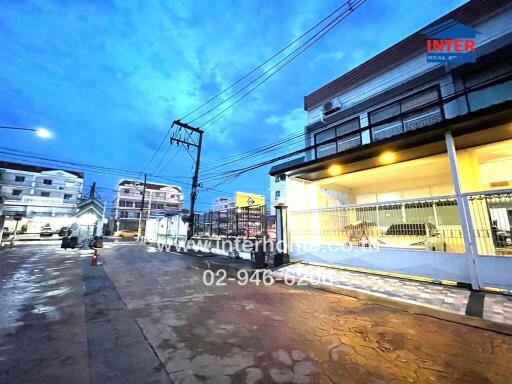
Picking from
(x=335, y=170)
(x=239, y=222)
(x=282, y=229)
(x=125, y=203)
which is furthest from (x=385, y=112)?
(x=125, y=203)

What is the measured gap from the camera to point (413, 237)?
6188 millimetres

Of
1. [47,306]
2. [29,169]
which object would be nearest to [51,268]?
[47,306]

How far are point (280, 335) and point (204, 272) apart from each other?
536 cm

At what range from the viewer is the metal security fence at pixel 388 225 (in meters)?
5.72

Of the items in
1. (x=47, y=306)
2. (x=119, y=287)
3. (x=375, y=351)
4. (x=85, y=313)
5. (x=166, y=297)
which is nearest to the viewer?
(x=375, y=351)

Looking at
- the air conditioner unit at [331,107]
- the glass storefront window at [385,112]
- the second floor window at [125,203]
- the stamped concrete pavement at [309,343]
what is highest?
the air conditioner unit at [331,107]

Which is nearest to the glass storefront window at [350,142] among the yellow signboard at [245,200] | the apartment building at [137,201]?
the yellow signboard at [245,200]

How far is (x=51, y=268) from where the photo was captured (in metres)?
7.96

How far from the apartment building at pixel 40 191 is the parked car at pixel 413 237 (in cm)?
3596

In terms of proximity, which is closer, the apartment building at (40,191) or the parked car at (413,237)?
the parked car at (413,237)

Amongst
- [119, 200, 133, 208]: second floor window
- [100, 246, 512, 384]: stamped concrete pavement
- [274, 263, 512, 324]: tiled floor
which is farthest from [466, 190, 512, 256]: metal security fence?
[119, 200, 133, 208]: second floor window

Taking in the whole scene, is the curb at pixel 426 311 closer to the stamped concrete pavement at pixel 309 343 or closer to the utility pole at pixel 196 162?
the stamped concrete pavement at pixel 309 343

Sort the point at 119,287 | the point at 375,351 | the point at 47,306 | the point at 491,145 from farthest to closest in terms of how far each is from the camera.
A: the point at 491,145, the point at 119,287, the point at 47,306, the point at 375,351

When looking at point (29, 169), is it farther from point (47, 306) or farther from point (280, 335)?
point (280, 335)
